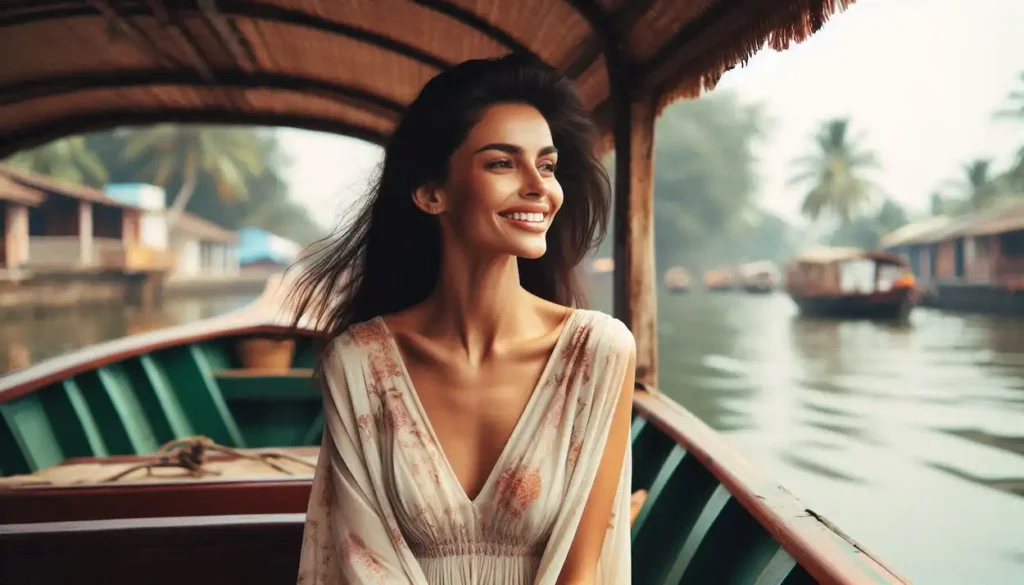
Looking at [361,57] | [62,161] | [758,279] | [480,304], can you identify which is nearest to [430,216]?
[480,304]

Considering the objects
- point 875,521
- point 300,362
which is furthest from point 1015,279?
point 300,362

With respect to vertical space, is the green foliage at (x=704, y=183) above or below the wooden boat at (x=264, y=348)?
above

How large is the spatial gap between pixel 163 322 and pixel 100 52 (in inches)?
952

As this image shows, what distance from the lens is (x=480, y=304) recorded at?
4.63 feet

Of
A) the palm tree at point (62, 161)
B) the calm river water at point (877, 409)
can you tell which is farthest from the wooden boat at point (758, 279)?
the palm tree at point (62, 161)

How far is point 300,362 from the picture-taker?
485 cm

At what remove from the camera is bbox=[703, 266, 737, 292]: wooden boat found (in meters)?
52.9

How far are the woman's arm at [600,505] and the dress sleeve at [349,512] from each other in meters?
0.24

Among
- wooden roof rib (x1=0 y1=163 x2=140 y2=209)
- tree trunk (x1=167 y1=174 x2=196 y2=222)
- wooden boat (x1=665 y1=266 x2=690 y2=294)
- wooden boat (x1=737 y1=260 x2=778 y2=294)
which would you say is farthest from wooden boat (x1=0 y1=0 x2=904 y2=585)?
wooden boat (x1=737 y1=260 x2=778 y2=294)

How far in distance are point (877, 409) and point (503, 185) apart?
21165 mm

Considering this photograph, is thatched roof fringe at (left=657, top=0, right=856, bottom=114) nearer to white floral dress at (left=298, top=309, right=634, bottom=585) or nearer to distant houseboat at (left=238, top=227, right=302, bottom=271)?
white floral dress at (left=298, top=309, right=634, bottom=585)

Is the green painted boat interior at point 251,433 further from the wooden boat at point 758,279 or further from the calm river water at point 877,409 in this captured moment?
the wooden boat at point 758,279

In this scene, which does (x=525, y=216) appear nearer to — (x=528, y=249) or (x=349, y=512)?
(x=528, y=249)

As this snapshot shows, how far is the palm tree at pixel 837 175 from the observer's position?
48.9 meters
